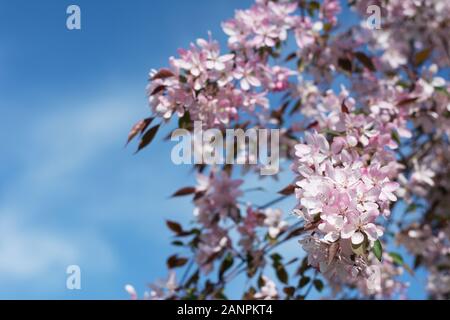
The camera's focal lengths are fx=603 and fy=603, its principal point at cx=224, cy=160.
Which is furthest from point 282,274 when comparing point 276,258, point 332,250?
point 332,250

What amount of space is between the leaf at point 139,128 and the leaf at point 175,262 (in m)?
0.76

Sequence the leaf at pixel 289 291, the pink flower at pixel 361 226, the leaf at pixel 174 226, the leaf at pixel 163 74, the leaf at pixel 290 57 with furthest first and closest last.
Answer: the leaf at pixel 290 57 → the leaf at pixel 174 226 → the leaf at pixel 289 291 → the leaf at pixel 163 74 → the pink flower at pixel 361 226

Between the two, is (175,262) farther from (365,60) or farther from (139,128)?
(365,60)

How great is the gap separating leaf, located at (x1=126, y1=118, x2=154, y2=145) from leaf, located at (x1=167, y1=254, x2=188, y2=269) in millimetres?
762

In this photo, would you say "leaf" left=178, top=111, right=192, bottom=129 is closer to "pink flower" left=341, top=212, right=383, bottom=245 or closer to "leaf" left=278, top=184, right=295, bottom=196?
"leaf" left=278, top=184, right=295, bottom=196

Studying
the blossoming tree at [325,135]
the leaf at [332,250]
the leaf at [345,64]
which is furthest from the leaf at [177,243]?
the leaf at [332,250]

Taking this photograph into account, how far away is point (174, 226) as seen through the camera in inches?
97.5

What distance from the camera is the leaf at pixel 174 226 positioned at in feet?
8.09

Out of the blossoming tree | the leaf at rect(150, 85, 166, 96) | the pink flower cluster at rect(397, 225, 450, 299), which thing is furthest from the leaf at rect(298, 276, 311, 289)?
the pink flower cluster at rect(397, 225, 450, 299)

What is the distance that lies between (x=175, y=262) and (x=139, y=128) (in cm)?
80

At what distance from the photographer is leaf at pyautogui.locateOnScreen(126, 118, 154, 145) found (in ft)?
6.17

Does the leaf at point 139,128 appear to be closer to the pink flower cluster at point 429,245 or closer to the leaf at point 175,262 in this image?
the leaf at point 175,262

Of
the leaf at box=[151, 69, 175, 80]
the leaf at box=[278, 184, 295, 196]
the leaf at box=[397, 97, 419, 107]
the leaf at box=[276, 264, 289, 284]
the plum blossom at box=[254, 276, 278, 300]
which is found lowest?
the plum blossom at box=[254, 276, 278, 300]
